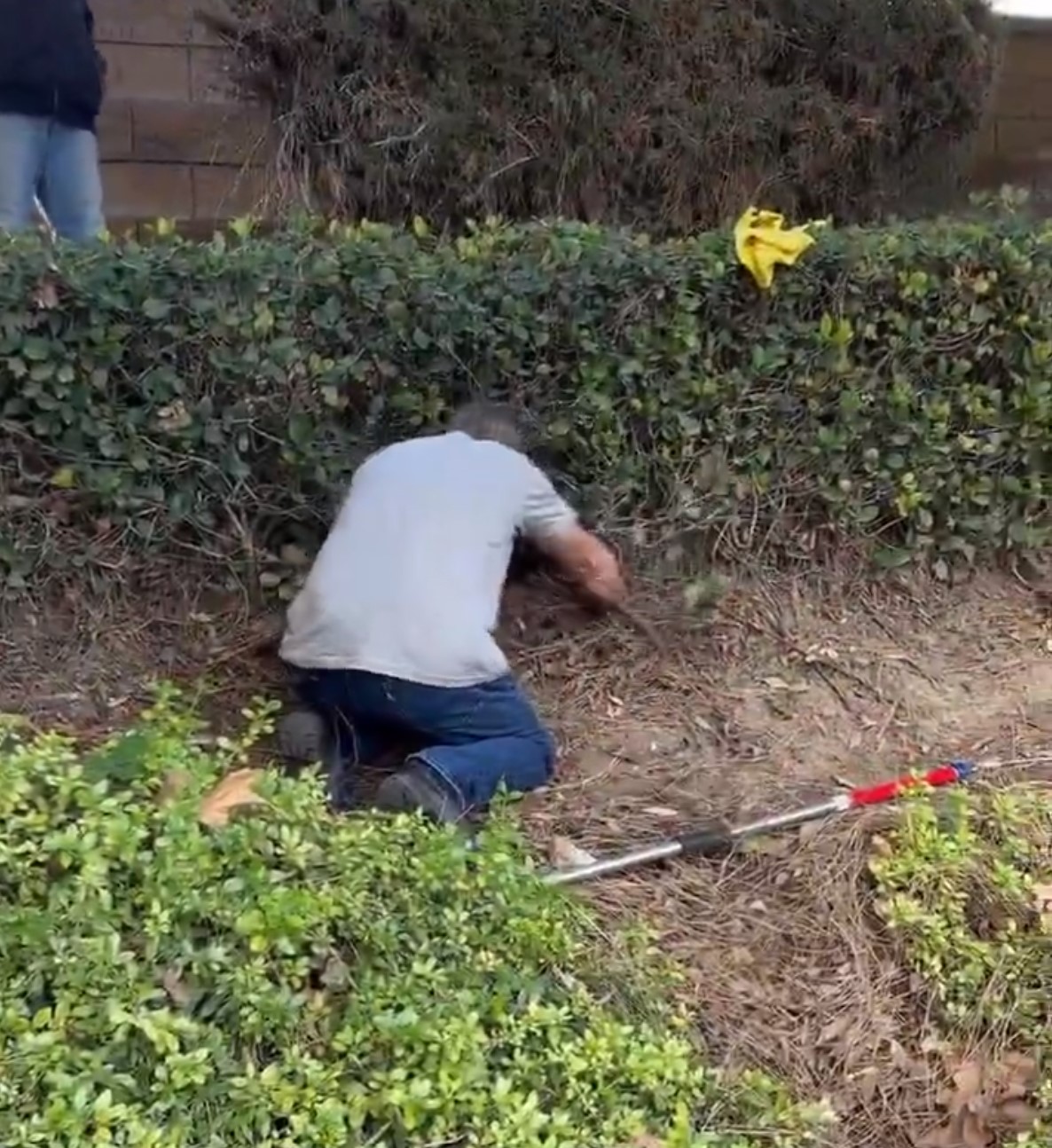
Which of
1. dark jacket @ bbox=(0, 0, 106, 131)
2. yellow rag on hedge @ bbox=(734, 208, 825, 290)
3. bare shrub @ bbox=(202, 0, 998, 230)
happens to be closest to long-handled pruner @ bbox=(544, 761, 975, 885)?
yellow rag on hedge @ bbox=(734, 208, 825, 290)

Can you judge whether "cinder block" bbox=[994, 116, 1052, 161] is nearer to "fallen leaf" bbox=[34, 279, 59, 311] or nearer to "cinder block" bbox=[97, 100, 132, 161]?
"cinder block" bbox=[97, 100, 132, 161]

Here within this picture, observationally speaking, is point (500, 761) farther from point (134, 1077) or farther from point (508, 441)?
point (134, 1077)

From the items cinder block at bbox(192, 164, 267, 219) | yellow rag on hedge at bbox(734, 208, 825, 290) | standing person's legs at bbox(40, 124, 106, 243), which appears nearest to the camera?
yellow rag on hedge at bbox(734, 208, 825, 290)

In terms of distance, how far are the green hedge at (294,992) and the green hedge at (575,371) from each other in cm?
102

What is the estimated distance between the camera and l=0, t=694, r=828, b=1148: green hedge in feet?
8.38

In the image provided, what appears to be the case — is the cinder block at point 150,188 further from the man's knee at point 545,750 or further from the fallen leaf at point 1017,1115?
the fallen leaf at point 1017,1115

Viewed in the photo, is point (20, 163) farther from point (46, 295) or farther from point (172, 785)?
point (172, 785)

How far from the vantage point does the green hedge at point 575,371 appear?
3.87 meters

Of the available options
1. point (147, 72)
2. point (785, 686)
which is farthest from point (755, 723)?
point (147, 72)

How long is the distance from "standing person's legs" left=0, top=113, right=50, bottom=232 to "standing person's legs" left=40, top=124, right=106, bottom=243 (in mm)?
54

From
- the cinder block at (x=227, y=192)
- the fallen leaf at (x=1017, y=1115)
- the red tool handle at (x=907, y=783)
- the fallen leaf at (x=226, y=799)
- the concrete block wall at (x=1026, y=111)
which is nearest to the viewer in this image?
the fallen leaf at (x=226, y=799)

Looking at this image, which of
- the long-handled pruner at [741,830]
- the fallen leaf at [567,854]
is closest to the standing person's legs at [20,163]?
the fallen leaf at [567,854]

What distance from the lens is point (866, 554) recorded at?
4660mm

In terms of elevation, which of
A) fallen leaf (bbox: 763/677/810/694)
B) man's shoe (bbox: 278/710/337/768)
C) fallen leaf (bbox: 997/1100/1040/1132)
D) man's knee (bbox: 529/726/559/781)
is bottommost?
fallen leaf (bbox: 997/1100/1040/1132)
